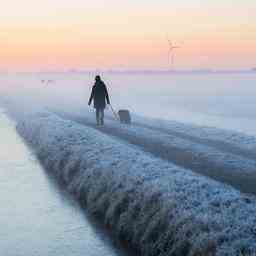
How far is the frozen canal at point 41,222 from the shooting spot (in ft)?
50.1

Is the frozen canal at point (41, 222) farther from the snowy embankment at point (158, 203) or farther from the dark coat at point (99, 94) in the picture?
the dark coat at point (99, 94)

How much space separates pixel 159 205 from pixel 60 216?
449 cm

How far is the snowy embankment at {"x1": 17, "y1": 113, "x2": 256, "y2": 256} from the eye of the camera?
41.2 feet

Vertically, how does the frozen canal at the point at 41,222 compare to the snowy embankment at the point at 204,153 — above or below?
below

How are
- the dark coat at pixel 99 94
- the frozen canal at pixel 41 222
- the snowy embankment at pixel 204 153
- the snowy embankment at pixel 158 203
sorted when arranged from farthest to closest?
1. the dark coat at pixel 99 94
2. the snowy embankment at pixel 204 153
3. the frozen canal at pixel 41 222
4. the snowy embankment at pixel 158 203

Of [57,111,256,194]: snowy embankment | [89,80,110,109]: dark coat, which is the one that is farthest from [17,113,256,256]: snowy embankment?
[89,80,110,109]: dark coat

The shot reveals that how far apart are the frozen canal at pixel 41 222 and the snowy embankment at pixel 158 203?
2.18 feet

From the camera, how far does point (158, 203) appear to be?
1562cm

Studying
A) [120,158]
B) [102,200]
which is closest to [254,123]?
[120,158]

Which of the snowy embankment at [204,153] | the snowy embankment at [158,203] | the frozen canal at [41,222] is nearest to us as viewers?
the snowy embankment at [158,203]

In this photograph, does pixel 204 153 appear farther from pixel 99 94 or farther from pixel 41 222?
pixel 99 94

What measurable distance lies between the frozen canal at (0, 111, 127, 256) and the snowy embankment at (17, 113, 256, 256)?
2.18 feet

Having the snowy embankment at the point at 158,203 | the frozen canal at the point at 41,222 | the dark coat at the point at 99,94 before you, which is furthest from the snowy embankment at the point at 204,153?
the frozen canal at the point at 41,222

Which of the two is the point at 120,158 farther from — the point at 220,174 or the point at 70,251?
the point at 70,251
